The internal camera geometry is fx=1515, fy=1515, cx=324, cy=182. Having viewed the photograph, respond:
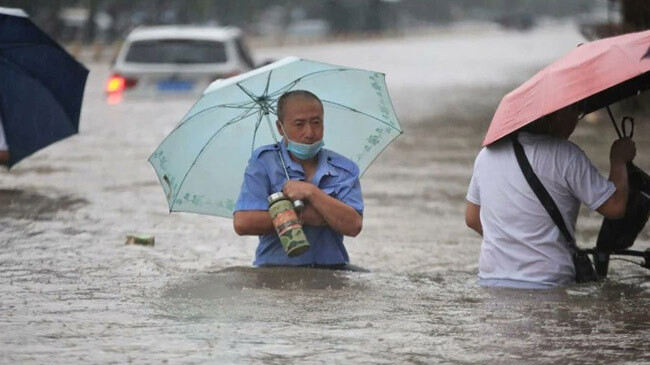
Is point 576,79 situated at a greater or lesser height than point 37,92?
lesser

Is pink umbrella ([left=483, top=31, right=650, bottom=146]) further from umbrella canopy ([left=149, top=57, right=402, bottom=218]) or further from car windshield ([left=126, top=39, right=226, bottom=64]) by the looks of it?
car windshield ([left=126, top=39, right=226, bottom=64])

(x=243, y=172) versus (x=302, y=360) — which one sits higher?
(x=243, y=172)

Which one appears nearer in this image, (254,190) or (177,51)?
(254,190)

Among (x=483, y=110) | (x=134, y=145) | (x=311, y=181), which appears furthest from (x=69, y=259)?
(x=483, y=110)

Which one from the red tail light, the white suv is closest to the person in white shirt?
the white suv

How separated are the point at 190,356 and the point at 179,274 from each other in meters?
2.62

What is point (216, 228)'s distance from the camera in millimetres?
11750

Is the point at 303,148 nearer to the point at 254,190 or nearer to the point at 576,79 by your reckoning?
the point at 254,190

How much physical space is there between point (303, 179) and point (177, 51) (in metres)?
13.2

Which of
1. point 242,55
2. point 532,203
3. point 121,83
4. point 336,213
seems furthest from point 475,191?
point 121,83

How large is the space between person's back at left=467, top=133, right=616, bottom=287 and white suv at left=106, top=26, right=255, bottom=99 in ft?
41.3

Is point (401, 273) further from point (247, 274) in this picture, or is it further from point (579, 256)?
point (579, 256)

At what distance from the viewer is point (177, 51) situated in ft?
67.1

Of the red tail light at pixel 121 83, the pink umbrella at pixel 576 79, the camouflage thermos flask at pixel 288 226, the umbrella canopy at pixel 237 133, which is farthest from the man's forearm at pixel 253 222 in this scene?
the red tail light at pixel 121 83
